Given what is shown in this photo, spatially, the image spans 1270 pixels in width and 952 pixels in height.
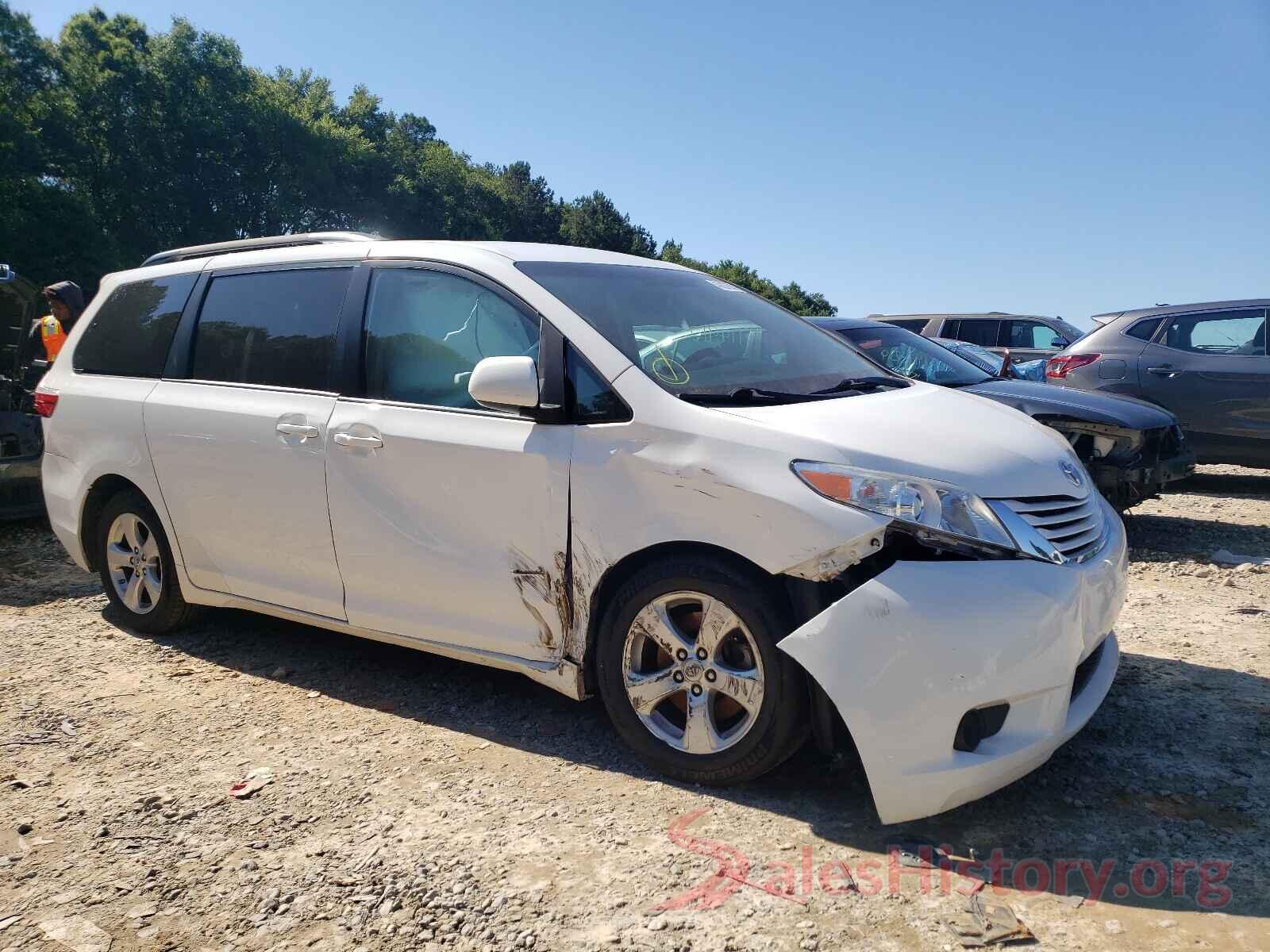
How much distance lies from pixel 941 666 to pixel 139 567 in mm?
3930

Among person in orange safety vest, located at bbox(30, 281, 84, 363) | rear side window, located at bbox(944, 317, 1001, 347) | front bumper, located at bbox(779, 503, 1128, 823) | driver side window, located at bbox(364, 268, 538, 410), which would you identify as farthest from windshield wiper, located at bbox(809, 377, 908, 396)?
rear side window, located at bbox(944, 317, 1001, 347)

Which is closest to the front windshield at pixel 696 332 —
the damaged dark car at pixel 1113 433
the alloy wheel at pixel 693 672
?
the alloy wheel at pixel 693 672

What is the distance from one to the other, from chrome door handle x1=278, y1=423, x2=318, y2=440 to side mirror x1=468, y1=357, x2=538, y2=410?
Result: 92cm

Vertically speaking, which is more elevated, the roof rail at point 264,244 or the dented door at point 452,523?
the roof rail at point 264,244

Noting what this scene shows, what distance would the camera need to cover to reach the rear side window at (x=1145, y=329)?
9.15 meters

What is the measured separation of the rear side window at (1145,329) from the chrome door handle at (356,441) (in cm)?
793

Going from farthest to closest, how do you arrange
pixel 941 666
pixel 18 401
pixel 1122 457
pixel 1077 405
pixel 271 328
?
pixel 18 401 → pixel 1077 405 → pixel 1122 457 → pixel 271 328 → pixel 941 666

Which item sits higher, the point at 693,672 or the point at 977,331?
the point at 977,331

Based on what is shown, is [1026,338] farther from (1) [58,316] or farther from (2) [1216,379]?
(1) [58,316]

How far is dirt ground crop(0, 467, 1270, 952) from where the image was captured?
249cm

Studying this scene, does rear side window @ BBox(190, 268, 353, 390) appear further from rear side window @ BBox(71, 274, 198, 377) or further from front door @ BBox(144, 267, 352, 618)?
rear side window @ BBox(71, 274, 198, 377)

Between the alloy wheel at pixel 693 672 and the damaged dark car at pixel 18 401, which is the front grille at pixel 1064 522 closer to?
the alloy wheel at pixel 693 672

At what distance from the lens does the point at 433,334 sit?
12.3 feet

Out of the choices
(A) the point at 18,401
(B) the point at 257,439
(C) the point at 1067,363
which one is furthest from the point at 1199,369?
(A) the point at 18,401
